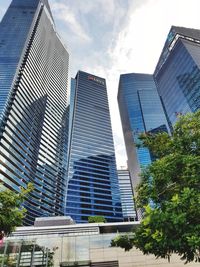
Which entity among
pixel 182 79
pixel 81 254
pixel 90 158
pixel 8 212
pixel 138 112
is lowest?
pixel 81 254

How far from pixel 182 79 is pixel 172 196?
322 ft

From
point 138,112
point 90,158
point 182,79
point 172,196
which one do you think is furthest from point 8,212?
point 138,112

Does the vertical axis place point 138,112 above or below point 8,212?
above

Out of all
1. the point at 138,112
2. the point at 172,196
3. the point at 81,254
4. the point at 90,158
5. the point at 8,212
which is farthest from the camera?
the point at 138,112

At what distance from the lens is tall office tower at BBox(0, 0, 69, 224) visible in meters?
100

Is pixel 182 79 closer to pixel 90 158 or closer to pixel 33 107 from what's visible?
pixel 90 158

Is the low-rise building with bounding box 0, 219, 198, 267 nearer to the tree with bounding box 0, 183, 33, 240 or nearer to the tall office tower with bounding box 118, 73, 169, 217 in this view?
A: the tree with bounding box 0, 183, 33, 240

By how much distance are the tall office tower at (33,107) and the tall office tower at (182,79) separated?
72.0 m

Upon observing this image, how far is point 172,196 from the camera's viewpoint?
1191 cm

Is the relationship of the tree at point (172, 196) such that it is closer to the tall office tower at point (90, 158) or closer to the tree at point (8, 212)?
the tree at point (8, 212)

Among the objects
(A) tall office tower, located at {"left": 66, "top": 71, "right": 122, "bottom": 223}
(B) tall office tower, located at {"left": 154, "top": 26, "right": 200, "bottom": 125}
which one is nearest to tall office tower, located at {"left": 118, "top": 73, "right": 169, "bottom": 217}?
(A) tall office tower, located at {"left": 66, "top": 71, "right": 122, "bottom": 223}

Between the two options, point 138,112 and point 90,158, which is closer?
point 90,158

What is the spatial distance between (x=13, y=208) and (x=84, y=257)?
17271 mm

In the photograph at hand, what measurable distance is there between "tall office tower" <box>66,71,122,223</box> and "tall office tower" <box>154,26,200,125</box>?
62730 mm
